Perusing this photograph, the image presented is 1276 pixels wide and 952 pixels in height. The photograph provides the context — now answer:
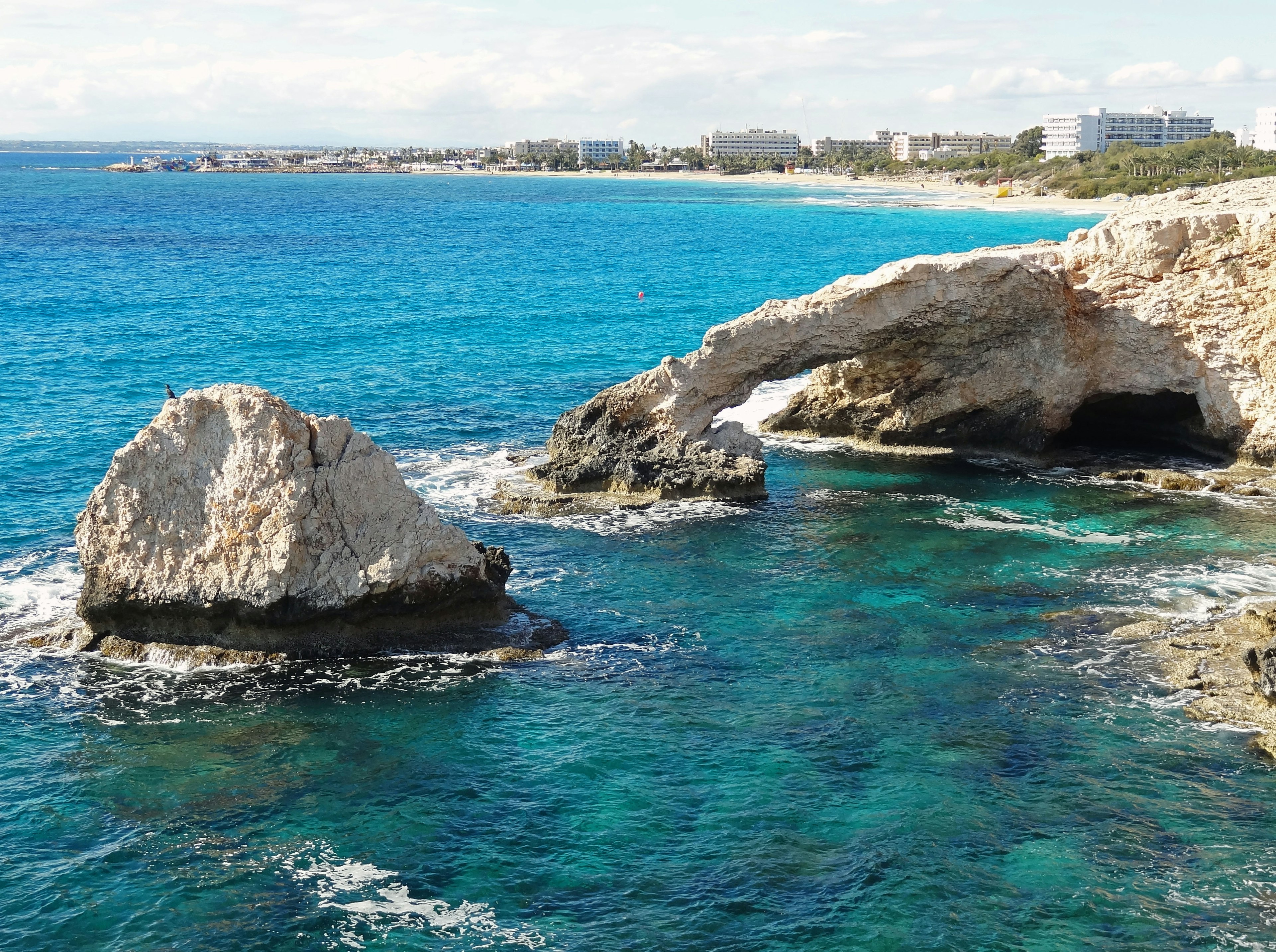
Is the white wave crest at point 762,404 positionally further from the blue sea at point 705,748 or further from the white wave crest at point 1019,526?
the white wave crest at point 1019,526

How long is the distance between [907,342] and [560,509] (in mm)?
11091

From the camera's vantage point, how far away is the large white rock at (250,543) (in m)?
22.7

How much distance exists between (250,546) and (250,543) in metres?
0.06

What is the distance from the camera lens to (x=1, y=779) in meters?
18.7

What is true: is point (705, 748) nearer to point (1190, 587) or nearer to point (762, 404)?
point (1190, 587)

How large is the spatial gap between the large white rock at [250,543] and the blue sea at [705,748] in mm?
1025

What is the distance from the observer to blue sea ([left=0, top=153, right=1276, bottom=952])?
1545cm

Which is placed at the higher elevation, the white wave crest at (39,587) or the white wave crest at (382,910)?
the white wave crest at (39,587)

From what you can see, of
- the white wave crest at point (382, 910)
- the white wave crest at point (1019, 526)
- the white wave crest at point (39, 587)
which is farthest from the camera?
the white wave crest at point (1019, 526)

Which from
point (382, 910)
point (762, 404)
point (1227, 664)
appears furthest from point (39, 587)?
point (762, 404)

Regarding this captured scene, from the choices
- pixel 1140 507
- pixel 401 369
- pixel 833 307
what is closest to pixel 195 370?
pixel 401 369

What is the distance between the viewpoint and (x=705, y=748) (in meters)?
19.4

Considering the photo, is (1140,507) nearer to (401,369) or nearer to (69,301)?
(401,369)

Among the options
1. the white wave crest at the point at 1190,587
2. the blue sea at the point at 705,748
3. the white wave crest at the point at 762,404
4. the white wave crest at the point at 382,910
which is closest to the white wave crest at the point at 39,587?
the blue sea at the point at 705,748
